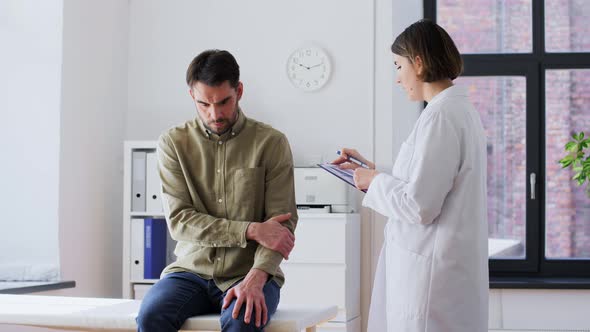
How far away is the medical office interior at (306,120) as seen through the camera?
172 inches

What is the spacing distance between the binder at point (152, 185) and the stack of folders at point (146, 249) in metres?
0.08

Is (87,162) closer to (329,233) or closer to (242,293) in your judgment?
(329,233)

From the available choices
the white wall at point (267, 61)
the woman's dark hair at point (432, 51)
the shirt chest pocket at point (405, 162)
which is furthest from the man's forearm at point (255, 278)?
the white wall at point (267, 61)

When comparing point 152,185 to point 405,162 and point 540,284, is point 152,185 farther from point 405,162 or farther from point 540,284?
point 405,162

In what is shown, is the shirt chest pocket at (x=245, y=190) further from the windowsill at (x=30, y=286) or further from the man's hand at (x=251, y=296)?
the windowsill at (x=30, y=286)

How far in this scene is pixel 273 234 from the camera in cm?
237

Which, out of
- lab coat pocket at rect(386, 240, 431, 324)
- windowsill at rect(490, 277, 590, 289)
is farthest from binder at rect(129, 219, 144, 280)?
lab coat pocket at rect(386, 240, 431, 324)

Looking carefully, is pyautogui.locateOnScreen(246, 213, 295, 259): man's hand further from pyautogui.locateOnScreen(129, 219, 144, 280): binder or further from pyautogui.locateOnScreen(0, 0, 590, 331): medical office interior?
pyautogui.locateOnScreen(129, 219, 144, 280): binder

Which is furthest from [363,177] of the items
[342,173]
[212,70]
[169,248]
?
[169,248]

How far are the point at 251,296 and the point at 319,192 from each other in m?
2.39

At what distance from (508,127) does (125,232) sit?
91.9 inches

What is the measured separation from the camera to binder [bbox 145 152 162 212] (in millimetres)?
4684

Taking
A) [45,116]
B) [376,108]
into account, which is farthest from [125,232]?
[376,108]

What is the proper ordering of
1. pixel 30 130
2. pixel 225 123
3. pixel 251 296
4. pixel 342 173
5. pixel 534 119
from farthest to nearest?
pixel 534 119
pixel 30 130
pixel 342 173
pixel 225 123
pixel 251 296
